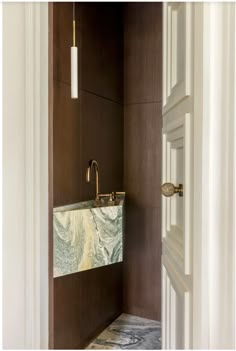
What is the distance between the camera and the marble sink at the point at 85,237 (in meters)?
1.28

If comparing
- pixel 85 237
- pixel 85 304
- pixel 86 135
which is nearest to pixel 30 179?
pixel 85 237

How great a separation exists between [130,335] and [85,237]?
3.47ft

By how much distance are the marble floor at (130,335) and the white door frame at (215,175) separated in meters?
1.50

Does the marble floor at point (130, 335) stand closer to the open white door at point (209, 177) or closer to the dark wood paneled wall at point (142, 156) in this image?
the dark wood paneled wall at point (142, 156)

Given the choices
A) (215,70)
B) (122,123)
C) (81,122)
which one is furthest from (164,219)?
(122,123)

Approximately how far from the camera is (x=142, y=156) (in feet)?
8.07

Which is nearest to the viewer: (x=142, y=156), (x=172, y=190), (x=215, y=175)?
(x=215, y=175)

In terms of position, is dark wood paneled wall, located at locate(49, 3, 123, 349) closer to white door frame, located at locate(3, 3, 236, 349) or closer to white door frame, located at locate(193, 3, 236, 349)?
white door frame, located at locate(3, 3, 236, 349)

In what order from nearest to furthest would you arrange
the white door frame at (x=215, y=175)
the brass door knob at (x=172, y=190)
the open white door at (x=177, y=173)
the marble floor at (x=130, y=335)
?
the white door frame at (x=215, y=175), the open white door at (x=177, y=173), the brass door knob at (x=172, y=190), the marble floor at (x=130, y=335)

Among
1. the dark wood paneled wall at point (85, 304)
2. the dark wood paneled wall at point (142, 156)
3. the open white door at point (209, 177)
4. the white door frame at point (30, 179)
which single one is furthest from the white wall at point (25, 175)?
the dark wood paneled wall at point (142, 156)

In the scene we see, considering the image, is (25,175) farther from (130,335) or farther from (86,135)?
(130,335)

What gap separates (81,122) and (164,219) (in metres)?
0.98

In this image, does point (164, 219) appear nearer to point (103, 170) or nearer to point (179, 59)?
point (179, 59)

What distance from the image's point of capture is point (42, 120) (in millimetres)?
1173
